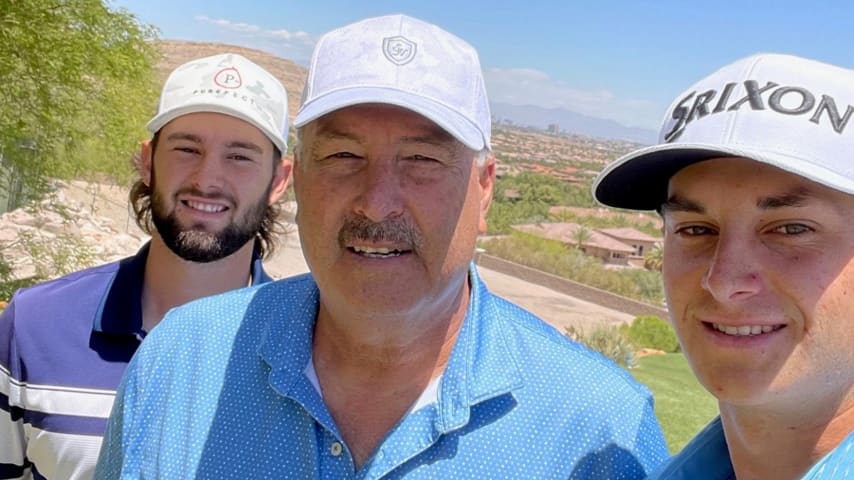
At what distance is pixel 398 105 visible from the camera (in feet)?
6.03

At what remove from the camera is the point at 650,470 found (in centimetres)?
187

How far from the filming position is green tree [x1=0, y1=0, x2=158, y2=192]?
14.4m

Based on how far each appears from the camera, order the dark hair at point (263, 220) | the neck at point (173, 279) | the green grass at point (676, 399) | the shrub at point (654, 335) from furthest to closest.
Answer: the shrub at point (654, 335), the green grass at point (676, 399), the dark hair at point (263, 220), the neck at point (173, 279)

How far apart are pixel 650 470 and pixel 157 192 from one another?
76.7 inches

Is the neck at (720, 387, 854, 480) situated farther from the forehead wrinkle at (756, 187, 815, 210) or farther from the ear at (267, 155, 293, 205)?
the ear at (267, 155, 293, 205)

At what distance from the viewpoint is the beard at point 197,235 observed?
2.90 meters

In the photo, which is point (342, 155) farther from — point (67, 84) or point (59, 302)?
point (67, 84)

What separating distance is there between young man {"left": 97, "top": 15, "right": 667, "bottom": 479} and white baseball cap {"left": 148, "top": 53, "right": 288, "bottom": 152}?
1.02 meters

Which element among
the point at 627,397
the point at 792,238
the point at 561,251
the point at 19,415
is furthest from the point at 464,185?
the point at 561,251

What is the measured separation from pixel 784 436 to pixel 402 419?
76 cm

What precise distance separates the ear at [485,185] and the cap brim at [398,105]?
0.49 ft

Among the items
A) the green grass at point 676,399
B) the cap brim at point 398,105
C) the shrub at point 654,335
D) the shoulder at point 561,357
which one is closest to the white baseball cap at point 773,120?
the cap brim at point 398,105

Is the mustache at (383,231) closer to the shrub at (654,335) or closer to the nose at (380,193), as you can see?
the nose at (380,193)

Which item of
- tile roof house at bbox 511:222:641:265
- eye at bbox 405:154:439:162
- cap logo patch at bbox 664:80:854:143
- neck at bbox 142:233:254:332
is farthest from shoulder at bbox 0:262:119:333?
tile roof house at bbox 511:222:641:265
